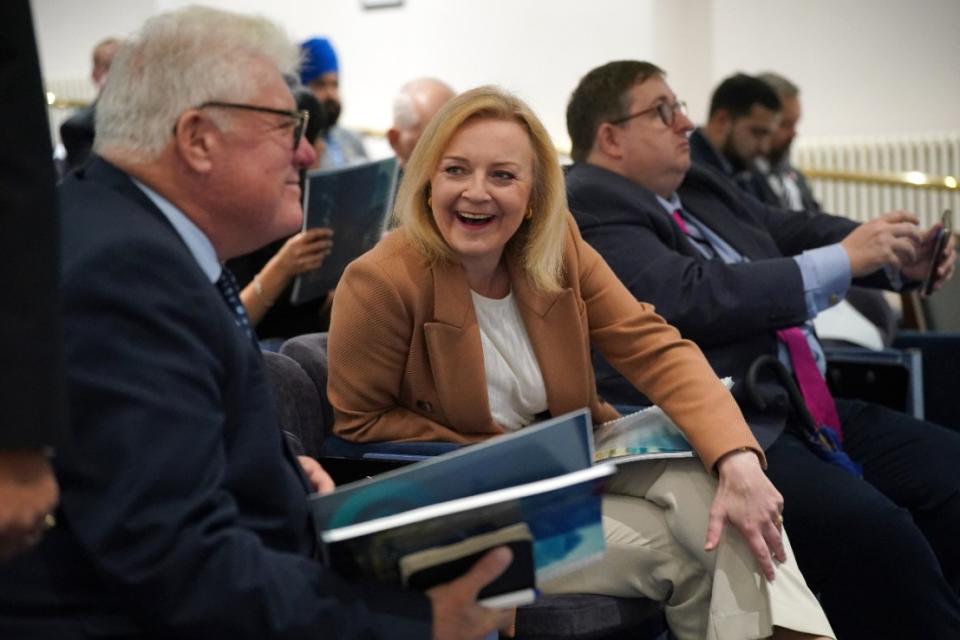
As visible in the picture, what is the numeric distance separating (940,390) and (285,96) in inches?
111

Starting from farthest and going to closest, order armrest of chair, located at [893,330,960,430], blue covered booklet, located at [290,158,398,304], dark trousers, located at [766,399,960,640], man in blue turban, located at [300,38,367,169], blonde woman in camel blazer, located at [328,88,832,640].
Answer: man in blue turban, located at [300,38,367,169]
armrest of chair, located at [893,330,960,430]
blue covered booklet, located at [290,158,398,304]
dark trousers, located at [766,399,960,640]
blonde woman in camel blazer, located at [328,88,832,640]

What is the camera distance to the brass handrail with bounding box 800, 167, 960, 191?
6.14 metres

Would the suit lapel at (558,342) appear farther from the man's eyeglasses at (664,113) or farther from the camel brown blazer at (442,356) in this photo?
the man's eyeglasses at (664,113)

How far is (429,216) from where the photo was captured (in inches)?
91.4

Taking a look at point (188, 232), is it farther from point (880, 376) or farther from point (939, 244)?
point (880, 376)

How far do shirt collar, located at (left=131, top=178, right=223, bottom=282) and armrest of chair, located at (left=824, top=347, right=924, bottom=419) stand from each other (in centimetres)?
210

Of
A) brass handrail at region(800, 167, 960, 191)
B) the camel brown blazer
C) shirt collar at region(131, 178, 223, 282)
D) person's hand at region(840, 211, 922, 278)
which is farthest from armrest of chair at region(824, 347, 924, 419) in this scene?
brass handrail at region(800, 167, 960, 191)

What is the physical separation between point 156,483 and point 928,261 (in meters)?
2.25

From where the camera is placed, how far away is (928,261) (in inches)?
116

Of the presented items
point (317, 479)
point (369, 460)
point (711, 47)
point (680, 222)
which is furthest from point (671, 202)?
point (711, 47)

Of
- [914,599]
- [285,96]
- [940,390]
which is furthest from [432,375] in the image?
[940,390]

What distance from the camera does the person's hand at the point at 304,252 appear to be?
3.19 meters

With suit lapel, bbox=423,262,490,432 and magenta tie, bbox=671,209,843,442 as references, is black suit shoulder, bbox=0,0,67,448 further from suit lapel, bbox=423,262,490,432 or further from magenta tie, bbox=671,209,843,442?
magenta tie, bbox=671,209,843,442

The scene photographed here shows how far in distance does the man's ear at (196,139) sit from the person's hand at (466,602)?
55 cm
